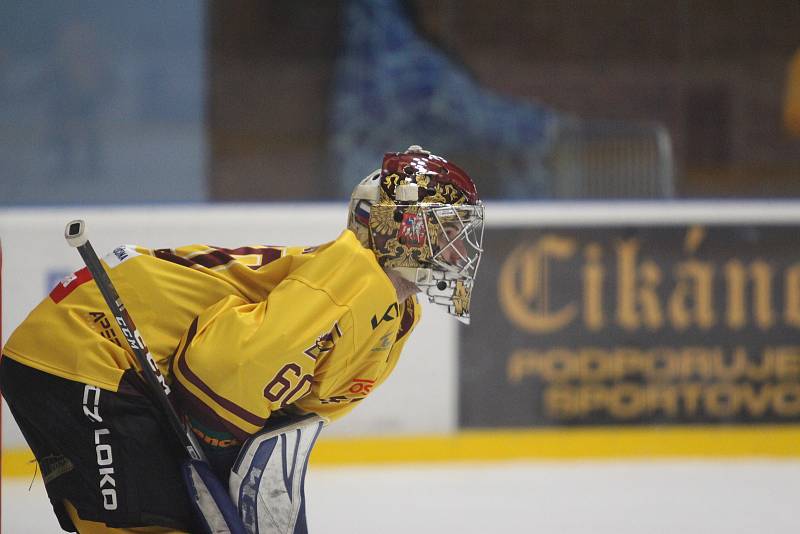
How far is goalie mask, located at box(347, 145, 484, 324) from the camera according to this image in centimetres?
200

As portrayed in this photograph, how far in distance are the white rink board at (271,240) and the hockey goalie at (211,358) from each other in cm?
222

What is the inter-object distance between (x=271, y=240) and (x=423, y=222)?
2426mm

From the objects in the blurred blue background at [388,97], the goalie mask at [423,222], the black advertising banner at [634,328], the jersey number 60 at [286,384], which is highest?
the blurred blue background at [388,97]

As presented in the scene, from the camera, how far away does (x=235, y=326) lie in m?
1.75

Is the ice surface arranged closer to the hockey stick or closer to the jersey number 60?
the hockey stick

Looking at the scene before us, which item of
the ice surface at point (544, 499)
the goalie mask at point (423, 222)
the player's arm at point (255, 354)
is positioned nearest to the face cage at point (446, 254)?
the goalie mask at point (423, 222)

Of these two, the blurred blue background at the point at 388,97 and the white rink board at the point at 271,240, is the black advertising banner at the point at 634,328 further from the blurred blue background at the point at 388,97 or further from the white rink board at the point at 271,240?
the blurred blue background at the point at 388,97

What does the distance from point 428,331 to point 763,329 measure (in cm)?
139

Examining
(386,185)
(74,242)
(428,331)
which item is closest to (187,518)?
(74,242)

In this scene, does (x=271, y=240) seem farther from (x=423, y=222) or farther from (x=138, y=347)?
(x=138, y=347)

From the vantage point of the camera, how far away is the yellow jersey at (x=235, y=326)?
1.75 metres

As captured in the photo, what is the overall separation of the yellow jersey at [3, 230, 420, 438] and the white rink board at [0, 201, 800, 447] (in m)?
2.21

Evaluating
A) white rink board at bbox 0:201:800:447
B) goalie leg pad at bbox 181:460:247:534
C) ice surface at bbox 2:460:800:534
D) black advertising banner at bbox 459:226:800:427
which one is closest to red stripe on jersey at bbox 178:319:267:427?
goalie leg pad at bbox 181:460:247:534

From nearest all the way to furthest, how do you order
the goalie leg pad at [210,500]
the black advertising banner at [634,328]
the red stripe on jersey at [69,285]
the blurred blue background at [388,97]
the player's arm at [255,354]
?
the player's arm at [255,354] < the goalie leg pad at [210,500] < the red stripe on jersey at [69,285] < the black advertising banner at [634,328] < the blurred blue background at [388,97]
